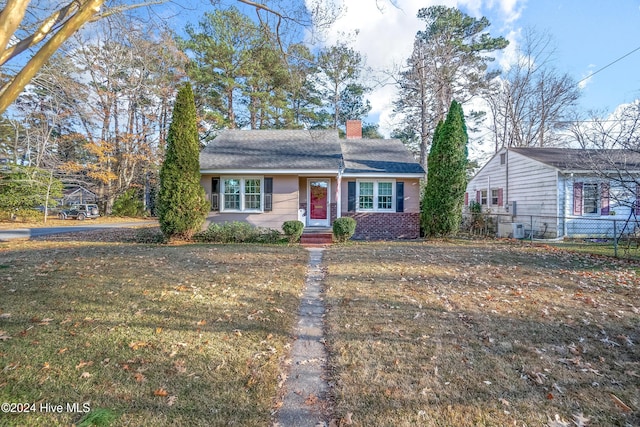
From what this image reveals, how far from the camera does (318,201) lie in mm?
14203

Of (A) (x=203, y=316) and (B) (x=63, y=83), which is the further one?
(B) (x=63, y=83)

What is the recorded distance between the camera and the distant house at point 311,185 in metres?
13.1

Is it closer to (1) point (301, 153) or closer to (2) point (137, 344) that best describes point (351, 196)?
(1) point (301, 153)

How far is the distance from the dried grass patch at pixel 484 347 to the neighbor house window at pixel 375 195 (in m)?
7.32

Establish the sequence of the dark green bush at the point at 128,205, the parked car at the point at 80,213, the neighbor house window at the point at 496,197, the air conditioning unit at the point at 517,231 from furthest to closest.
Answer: the dark green bush at the point at 128,205
the parked car at the point at 80,213
the neighbor house window at the point at 496,197
the air conditioning unit at the point at 517,231

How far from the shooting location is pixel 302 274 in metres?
6.92

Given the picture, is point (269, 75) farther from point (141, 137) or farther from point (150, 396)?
point (150, 396)

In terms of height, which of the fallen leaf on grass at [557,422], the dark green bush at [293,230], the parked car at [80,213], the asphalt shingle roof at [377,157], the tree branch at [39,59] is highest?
the asphalt shingle roof at [377,157]

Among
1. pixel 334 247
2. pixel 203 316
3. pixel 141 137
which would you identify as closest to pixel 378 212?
pixel 334 247

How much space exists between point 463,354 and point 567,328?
5.99 ft

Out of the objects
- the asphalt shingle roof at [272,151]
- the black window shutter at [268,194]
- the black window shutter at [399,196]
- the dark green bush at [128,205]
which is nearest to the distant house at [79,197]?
the dark green bush at [128,205]

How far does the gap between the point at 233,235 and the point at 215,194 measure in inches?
101

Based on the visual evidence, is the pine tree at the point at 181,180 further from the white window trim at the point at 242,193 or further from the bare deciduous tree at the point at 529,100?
the bare deciduous tree at the point at 529,100

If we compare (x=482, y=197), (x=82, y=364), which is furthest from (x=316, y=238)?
(x=482, y=197)
